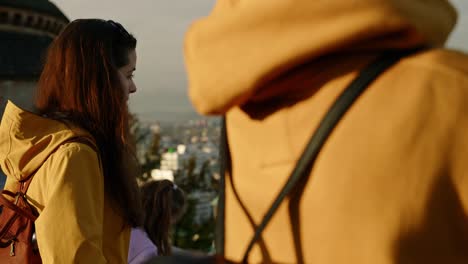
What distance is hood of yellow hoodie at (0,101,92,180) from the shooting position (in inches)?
78.2

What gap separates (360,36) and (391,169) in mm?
203

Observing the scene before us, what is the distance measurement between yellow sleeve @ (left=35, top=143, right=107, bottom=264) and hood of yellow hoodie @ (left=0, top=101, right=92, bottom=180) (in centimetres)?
8

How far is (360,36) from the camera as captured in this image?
2.81 feet

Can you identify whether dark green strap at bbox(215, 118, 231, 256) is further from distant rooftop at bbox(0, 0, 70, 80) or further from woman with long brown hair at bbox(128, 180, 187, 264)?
distant rooftop at bbox(0, 0, 70, 80)

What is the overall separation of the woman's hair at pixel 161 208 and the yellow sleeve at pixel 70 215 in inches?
58.5

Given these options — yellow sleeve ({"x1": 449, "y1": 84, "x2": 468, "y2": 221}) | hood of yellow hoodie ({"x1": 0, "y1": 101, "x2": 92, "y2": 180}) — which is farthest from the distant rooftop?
yellow sleeve ({"x1": 449, "y1": 84, "x2": 468, "y2": 221})

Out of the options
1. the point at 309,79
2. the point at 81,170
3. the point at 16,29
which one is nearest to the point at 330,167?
the point at 309,79

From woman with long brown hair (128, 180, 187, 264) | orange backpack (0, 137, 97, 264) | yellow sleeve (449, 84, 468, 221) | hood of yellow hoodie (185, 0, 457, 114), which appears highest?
hood of yellow hoodie (185, 0, 457, 114)

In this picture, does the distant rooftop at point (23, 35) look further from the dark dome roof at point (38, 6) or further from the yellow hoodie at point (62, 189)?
the yellow hoodie at point (62, 189)

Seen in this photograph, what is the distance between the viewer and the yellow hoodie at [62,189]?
186 cm

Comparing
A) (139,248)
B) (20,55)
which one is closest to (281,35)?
(139,248)

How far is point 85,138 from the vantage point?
78.1 inches

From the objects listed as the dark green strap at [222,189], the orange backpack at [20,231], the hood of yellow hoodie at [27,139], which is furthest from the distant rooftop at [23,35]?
the dark green strap at [222,189]

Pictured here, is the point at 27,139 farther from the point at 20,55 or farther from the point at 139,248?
the point at 20,55
